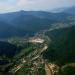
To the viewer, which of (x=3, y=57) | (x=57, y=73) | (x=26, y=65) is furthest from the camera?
(x=3, y=57)

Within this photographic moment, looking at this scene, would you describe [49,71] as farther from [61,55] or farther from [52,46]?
[52,46]

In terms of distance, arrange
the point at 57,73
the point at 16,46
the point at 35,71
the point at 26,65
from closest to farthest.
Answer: the point at 57,73, the point at 35,71, the point at 26,65, the point at 16,46

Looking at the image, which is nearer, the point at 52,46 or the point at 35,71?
the point at 35,71

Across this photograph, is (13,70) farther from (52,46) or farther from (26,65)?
(52,46)

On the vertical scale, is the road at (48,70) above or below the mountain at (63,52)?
below

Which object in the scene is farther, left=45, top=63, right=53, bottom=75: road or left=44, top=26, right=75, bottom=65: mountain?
left=44, top=26, right=75, bottom=65: mountain

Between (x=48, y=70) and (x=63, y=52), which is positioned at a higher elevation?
(x=63, y=52)

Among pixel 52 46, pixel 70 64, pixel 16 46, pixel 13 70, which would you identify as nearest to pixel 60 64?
pixel 70 64

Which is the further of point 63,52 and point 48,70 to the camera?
point 63,52

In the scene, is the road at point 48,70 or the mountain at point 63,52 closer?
the road at point 48,70

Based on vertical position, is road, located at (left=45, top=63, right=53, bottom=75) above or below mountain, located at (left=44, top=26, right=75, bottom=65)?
below
